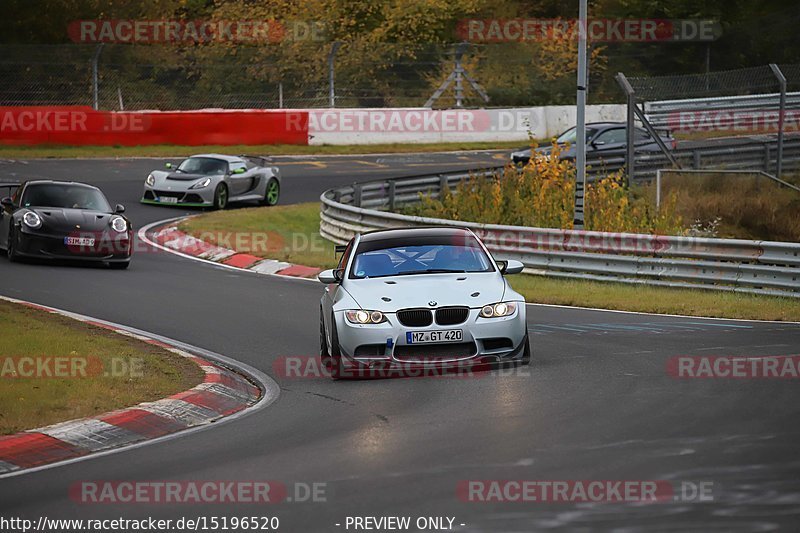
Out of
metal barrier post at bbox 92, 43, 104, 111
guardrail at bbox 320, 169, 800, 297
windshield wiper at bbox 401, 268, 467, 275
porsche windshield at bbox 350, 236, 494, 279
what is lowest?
guardrail at bbox 320, 169, 800, 297

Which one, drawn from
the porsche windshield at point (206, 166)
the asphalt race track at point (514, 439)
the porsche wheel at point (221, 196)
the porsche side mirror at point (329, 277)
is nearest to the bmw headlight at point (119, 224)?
the asphalt race track at point (514, 439)

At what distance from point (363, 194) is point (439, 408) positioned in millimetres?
19692

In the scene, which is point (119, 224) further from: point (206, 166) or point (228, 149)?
point (228, 149)

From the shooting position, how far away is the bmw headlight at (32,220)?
2152 cm

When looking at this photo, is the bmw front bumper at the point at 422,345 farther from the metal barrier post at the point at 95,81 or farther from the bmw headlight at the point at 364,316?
the metal barrier post at the point at 95,81

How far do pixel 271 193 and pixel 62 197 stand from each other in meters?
10.6

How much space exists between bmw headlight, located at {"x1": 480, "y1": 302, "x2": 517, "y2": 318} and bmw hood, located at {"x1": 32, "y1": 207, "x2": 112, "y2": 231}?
11.1m

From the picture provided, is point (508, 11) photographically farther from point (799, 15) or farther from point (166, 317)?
point (166, 317)

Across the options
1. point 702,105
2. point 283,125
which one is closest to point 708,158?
point 702,105

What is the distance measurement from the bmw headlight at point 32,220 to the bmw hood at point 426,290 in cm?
1004

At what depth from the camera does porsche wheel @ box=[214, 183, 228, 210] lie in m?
31.0

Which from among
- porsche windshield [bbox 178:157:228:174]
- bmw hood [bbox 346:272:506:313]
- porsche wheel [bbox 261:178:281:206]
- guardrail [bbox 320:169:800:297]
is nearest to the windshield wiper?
bmw hood [bbox 346:272:506:313]

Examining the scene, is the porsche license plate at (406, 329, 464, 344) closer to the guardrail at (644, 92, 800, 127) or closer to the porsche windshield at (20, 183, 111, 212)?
the porsche windshield at (20, 183, 111, 212)

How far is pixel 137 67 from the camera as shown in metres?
41.2
